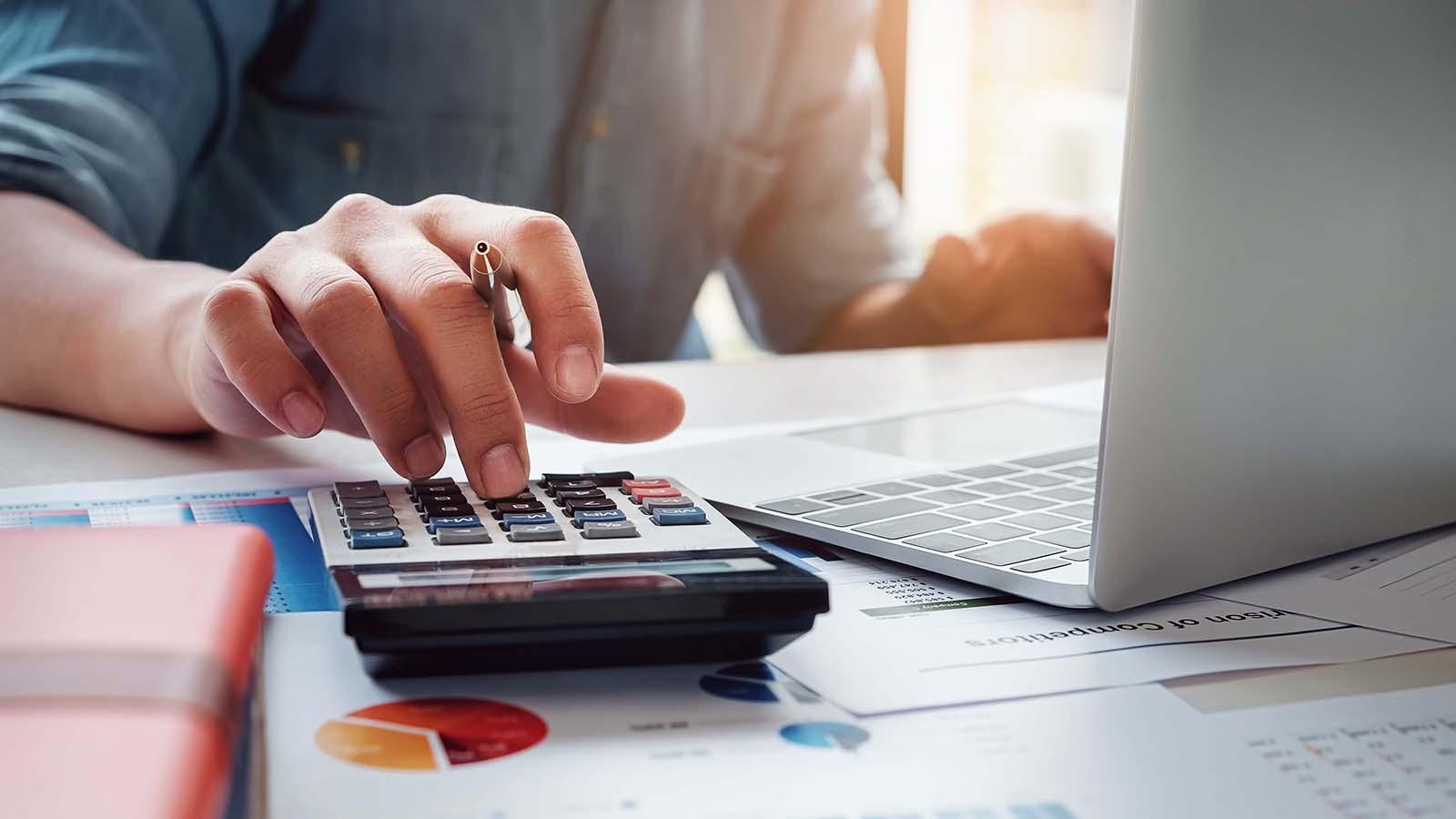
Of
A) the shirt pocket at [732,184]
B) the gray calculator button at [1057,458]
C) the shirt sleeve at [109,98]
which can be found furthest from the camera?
the shirt pocket at [732,184]

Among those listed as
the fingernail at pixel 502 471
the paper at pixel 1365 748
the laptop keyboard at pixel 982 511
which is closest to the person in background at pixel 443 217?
the fingernail at pixel 502 471

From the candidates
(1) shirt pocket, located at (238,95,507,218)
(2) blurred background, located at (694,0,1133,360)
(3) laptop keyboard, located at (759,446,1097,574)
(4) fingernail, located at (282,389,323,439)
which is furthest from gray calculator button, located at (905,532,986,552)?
(2) blurred background, located at (694,0,1133,360)

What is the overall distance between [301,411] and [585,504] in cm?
12

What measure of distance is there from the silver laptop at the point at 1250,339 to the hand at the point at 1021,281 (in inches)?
20.9

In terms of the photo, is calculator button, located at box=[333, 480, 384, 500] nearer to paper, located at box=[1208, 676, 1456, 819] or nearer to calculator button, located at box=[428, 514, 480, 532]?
calculator button, located at box=[428, 514, 480, 532]

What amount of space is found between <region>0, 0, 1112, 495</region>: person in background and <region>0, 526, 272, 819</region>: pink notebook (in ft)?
0.39

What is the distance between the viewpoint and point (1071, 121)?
2.84 meters

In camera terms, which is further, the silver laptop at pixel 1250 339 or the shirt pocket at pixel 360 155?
the shirt pocket at pixel 360 155

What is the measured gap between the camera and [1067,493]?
45 centimetres

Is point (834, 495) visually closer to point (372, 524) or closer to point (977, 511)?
point (977, 511)

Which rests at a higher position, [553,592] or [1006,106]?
[1006,106]

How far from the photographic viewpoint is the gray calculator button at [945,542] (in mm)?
380

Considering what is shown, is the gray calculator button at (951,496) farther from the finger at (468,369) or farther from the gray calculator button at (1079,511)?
the finger at (468,369)

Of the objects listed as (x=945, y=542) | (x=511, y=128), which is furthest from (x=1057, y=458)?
(x=511, y=128)
